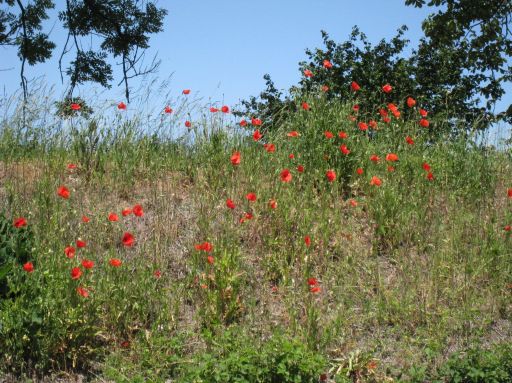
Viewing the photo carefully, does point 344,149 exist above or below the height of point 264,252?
above

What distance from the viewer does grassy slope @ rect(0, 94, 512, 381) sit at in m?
4.50

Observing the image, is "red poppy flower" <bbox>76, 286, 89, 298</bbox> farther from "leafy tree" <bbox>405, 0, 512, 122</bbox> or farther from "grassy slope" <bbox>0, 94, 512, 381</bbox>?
"leafy tree" <bbox>405, 0, 512, 122</bbox>

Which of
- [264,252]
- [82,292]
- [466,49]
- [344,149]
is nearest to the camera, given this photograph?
[82,292]

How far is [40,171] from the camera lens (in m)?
6.70

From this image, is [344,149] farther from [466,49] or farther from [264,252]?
[466,49]

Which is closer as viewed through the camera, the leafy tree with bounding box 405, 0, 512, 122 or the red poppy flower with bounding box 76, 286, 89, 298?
the red poppy flower with bounding box 76, 286, 89, 298

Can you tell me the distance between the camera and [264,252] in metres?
5.54

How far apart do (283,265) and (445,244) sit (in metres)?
1.55

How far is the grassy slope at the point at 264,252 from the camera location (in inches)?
177

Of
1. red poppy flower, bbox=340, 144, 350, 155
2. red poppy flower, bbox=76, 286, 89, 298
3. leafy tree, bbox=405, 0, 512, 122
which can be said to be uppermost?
leafy tree, bbox=405, 0, 512, 122

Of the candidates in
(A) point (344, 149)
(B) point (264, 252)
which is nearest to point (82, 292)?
(B) point (264, 252)

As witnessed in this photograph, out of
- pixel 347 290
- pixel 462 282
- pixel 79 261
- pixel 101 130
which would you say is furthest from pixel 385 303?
pixel 101 130

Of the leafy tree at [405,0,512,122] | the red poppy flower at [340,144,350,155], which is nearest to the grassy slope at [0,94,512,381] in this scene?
the red poppy flower at [340,144,350,155]

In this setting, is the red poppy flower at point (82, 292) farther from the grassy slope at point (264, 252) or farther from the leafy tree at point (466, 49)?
the leafy tree at point (466, 49)
